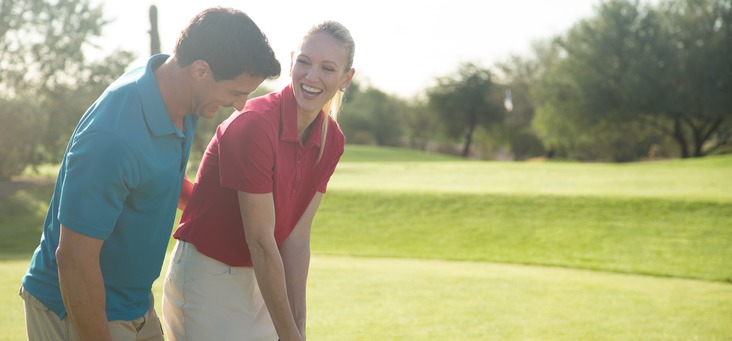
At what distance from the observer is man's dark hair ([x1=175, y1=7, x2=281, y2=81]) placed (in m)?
2.43

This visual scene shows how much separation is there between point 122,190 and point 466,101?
61578 mm

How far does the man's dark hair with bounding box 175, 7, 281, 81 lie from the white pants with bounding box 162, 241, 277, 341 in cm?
76

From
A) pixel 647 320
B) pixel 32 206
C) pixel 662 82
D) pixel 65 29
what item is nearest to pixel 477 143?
pixel 662 82

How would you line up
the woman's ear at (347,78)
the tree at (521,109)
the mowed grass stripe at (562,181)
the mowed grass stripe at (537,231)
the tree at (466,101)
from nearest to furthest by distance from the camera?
the woman's ear at (347,78)
the mowed grass stripe at (537,231)
the mowed grass stripe at (562,181)
the tree at (521,109)
the tree at (466,101)

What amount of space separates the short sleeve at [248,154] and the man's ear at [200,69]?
261 mm

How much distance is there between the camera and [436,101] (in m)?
64.3

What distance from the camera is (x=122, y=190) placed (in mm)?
2299

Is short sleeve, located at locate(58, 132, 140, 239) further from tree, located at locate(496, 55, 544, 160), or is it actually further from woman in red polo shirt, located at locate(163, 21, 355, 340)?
tree, located at locate(496, 55, 544, 160)

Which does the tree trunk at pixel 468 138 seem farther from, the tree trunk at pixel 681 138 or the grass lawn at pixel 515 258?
the grass lawn at pixel 515 258

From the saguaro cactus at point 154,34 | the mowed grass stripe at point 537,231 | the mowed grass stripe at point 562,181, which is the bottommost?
the mowed grass stripe at point 537,231

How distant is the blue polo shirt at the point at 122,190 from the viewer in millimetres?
2209

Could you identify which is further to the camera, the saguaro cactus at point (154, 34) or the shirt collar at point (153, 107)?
the saguaro cactus at point (154, 34)

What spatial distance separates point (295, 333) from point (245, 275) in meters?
0.32

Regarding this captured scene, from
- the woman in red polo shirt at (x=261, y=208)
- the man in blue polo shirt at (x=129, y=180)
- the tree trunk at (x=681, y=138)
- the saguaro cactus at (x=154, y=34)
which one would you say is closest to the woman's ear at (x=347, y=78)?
the woman in red polo shirt at (x=261, y=208)
